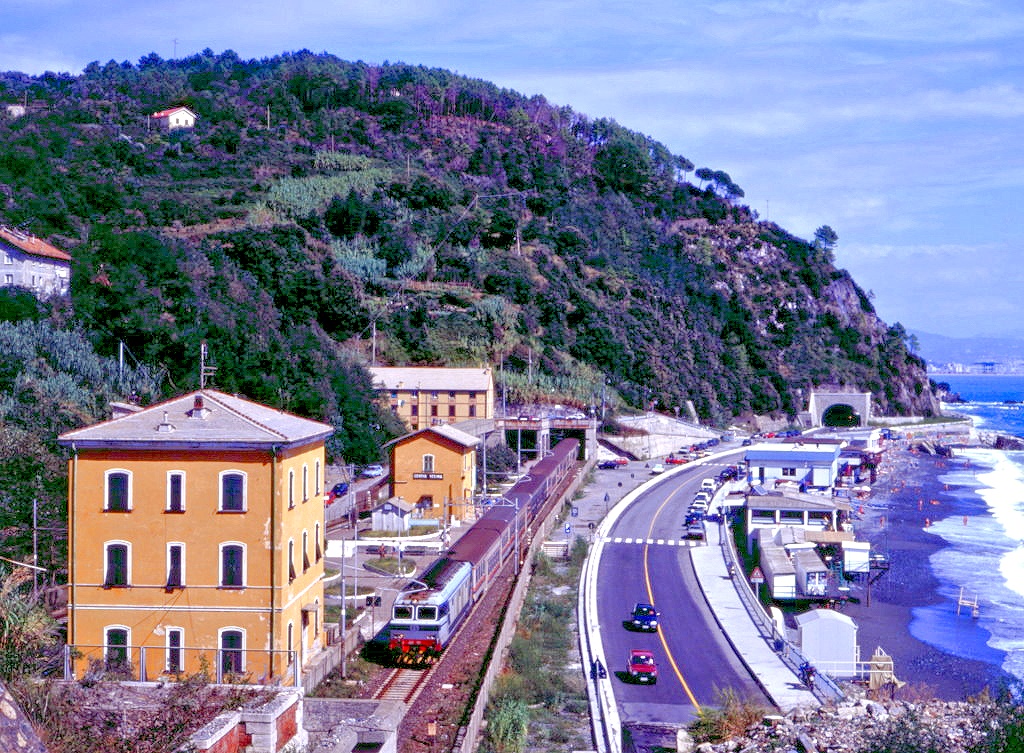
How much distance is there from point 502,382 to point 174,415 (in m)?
58.1

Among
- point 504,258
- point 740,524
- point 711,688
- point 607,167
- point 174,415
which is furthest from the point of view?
point 607,167

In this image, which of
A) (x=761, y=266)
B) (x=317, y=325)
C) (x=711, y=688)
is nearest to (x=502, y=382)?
(x=317, y=325)

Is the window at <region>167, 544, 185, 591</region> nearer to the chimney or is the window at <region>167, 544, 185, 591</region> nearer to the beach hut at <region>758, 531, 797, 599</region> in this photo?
the chimney

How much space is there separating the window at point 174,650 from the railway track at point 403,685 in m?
4.41

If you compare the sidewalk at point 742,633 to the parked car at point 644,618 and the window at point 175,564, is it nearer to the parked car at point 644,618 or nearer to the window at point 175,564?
the parked car at point 644,618

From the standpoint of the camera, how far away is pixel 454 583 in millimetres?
28078

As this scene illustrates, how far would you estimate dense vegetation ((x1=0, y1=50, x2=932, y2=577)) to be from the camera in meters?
51.5

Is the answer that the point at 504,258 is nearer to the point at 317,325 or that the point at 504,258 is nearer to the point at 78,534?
the point at 317,325

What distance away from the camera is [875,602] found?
40469 millimetres

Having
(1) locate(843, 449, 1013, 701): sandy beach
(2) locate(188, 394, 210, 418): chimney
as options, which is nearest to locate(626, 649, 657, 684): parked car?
(1) locate(843, 449, 1013, 701): sandy beach

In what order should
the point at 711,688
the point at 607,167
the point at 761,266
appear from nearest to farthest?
the point at 711,688 < the point at 761,266 < the point at 607,167

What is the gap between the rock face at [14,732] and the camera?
6.20m

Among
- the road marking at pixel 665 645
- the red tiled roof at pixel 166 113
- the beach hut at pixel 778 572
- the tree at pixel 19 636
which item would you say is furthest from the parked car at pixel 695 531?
the red tiled roof at pixel 166 113

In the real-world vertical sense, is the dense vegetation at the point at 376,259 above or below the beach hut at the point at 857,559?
above
